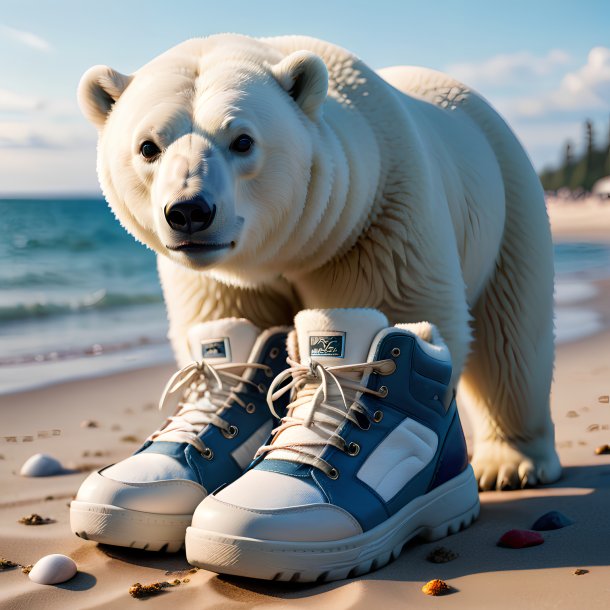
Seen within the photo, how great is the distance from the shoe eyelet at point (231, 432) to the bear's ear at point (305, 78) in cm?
79

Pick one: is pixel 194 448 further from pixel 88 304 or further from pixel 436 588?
pixel 88 304

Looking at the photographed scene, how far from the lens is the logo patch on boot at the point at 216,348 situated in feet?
7.59

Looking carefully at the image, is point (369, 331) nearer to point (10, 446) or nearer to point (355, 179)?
point (355, 179)

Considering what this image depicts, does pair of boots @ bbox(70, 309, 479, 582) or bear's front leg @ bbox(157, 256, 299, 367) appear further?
bear's front leg @ bbox(157, 256, 299, 367)

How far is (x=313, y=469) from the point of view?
1.91m

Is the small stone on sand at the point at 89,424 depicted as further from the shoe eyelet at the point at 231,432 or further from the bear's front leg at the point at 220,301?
the shoe eyelet at the point at 231,432

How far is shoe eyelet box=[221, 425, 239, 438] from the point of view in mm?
2230

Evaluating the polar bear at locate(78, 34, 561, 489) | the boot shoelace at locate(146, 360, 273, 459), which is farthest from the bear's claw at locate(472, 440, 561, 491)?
the boot shoelace at locate(146, 360, 273, 459)

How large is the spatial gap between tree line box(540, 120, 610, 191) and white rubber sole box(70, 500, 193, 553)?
136 feet

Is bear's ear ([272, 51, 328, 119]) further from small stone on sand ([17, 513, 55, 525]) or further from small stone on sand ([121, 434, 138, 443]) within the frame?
small stone on sand ([121, 434, 138, 443])

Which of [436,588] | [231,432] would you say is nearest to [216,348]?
[231,432]

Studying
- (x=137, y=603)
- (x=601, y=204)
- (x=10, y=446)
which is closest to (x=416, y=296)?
(x=137, y=603)

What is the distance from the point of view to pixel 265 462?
1969mm

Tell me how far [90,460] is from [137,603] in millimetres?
1524
